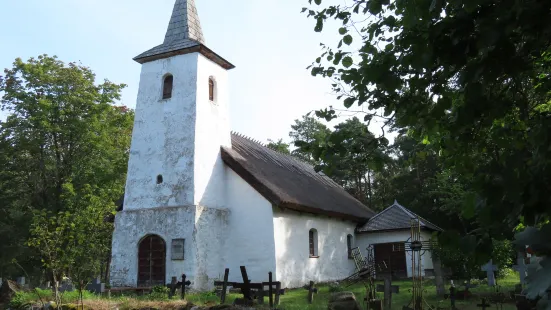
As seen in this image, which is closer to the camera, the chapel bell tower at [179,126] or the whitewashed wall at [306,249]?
the whitewashed wall at [306,249]

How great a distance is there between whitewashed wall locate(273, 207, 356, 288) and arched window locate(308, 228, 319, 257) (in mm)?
160

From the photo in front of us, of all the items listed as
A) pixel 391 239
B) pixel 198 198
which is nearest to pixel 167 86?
pixel 198 198

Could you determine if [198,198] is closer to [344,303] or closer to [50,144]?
[344,303]

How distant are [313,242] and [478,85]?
A: 60.9 feet

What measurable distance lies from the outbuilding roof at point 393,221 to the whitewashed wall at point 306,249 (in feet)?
3.81

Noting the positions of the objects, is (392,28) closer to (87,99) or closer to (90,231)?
(90,231)

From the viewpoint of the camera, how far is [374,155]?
420cm

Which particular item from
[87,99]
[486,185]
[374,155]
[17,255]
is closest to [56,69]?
[87,99]

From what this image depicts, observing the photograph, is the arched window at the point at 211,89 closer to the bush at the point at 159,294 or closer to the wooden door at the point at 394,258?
the bush at the point at 159,294

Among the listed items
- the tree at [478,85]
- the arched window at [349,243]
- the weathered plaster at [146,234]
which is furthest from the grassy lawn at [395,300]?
the tree at [478,85]

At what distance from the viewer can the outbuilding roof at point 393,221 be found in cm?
2255

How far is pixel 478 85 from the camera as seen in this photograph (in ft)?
9.61

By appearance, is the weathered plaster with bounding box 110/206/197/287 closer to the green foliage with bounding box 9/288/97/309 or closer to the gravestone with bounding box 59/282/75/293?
the gravestone with bounding box 59/282/75/293

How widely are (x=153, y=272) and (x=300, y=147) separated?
1531cm
